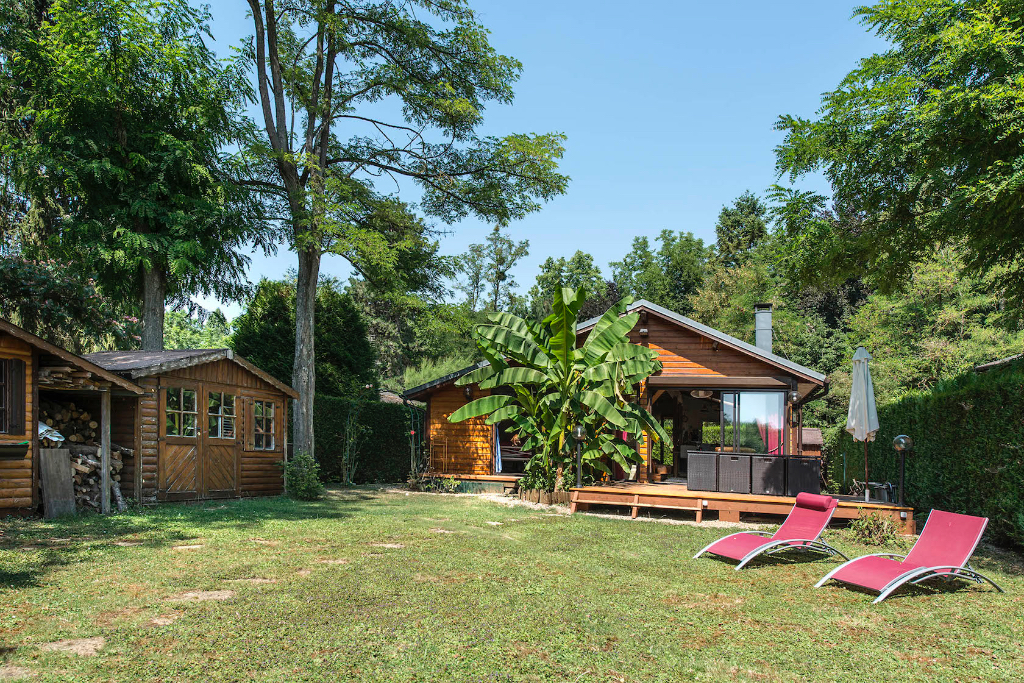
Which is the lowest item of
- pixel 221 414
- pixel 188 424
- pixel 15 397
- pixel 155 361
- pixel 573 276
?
pixel 188 424

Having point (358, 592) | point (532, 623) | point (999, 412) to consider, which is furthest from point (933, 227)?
point (358, 592)

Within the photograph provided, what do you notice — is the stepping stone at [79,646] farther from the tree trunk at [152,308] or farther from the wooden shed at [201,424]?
the tree trunk at [152,308]

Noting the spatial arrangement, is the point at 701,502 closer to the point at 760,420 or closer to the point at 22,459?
the point at 760,420

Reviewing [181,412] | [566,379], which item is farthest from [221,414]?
[566,379]

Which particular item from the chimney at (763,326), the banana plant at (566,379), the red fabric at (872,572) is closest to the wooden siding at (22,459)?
the banana plant at (566,379)

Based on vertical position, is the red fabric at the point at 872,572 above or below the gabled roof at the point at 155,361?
below

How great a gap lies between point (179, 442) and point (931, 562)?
13.6m

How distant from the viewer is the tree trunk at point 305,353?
1880 centimetres

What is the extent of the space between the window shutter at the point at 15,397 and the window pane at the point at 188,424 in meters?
3.89

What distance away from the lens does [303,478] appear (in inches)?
651

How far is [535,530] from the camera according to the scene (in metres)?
11.6

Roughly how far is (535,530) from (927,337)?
77.7 ft

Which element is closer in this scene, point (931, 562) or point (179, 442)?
point (931, 562)

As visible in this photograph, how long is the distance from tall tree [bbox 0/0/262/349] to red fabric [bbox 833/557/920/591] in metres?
17.4
